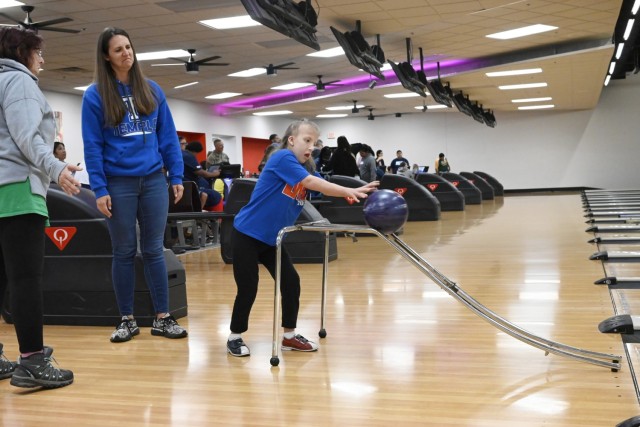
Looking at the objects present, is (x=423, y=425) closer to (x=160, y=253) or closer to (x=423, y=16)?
(x=160, y=253)

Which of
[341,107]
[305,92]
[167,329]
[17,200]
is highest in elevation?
[305,92]

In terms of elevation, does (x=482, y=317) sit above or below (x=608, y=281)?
above

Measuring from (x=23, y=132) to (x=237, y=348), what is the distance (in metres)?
1.19

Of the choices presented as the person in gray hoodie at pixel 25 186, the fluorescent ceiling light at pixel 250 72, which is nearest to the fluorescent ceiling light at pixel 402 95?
the fluorescent ceiling light at pixel 250 72

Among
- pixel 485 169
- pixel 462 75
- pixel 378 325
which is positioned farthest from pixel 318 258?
pixel 485 169

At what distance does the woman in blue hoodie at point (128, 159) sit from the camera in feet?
9.49

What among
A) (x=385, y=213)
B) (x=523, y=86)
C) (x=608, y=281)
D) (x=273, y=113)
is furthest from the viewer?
(x=273, y=113)

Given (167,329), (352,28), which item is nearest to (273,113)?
(352,28)

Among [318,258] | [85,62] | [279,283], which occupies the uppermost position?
[85,62]

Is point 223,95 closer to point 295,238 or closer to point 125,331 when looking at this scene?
point 295,238

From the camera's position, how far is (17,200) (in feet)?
7.30

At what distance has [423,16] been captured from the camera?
9594 millimetres

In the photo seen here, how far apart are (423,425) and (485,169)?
2319 cm

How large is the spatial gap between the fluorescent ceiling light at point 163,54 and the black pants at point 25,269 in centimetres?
976
